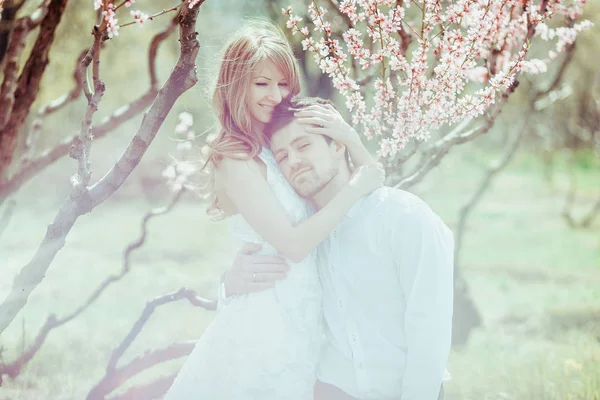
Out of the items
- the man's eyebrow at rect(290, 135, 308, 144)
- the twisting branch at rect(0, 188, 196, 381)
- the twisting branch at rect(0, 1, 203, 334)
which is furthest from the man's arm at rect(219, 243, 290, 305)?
the twisting branch at rect(0, 188, 196, 381)

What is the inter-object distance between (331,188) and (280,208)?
0.83 feet

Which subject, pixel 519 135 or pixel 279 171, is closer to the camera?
pixel 279 171

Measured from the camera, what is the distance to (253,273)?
2670mm

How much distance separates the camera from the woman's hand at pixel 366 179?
2594 millimetres

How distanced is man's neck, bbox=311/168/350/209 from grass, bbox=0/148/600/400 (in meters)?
1.95

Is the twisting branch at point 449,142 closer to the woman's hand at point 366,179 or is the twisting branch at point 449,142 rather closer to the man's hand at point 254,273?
the woman's hand at point 366,179

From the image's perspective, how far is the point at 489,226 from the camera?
48.5 feet

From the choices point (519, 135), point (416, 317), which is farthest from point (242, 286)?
point (519, 135)

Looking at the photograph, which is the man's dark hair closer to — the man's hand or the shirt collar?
the shirt collar

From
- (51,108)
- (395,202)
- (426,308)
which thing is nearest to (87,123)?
→ (395,202)

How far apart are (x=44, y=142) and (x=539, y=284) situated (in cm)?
1036

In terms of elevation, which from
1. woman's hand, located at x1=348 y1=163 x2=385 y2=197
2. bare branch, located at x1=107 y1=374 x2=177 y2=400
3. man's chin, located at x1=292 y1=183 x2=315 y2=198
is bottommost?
bare branch, located at x1=107 y1=374 x2=177 y2=400

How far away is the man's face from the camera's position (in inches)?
105

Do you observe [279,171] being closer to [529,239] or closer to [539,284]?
[539,284]
